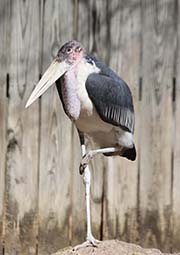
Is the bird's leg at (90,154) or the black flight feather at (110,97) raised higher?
the black flight feather at (110,97)

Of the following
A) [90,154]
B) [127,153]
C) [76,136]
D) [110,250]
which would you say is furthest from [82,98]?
[76,136]

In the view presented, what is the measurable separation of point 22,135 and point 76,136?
0.33 meters

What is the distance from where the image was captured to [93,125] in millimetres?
3998

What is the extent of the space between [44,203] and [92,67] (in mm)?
1541

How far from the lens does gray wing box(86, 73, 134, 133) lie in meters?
3.89

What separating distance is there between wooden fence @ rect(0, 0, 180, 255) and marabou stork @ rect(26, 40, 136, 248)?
3.77ft

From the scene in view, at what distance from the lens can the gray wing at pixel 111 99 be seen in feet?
12.8

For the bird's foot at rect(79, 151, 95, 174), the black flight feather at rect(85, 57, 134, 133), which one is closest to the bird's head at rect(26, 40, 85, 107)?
the black flight feather at rect(85, 57, 134, 133)

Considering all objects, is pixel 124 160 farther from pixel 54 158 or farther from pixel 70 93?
pixel 70 93

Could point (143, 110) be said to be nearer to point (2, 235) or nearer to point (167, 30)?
point (167, 30)

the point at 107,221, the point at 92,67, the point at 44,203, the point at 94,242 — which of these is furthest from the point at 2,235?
the point at 92,67

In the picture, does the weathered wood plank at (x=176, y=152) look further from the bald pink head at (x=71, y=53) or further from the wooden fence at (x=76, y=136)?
the bald pink head at (x=71, y=53)

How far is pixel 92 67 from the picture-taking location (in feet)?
12.9

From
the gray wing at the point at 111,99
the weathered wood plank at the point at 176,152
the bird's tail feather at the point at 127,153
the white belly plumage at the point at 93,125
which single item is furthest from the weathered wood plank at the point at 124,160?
the gray wing at the point at 111,99
